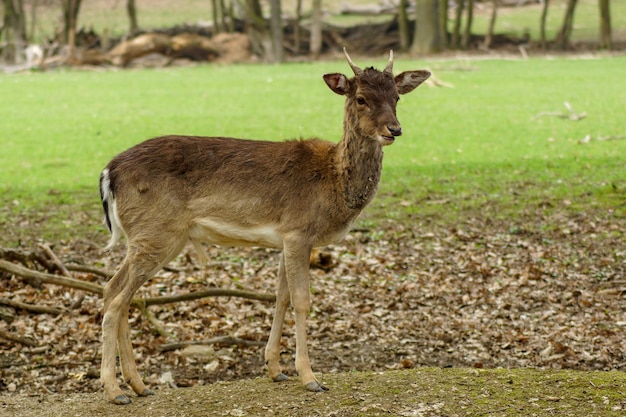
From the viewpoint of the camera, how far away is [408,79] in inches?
264

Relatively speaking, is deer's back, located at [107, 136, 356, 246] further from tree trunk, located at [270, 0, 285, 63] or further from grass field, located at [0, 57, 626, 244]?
tree trunk, located at [270, 0, 285, 63]

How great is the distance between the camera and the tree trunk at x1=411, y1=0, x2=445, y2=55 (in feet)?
138

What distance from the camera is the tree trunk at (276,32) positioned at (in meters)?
40.2

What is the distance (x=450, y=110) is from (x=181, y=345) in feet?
51.0

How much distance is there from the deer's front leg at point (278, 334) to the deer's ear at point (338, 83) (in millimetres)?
1203

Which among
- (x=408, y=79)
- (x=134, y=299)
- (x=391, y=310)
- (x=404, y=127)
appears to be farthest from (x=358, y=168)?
(x=404, y=127)

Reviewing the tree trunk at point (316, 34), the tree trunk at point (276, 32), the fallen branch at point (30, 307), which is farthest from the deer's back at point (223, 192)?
the tree trunk at point (316, 34)

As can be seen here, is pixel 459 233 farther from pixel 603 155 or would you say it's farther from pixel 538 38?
pixel 538 38

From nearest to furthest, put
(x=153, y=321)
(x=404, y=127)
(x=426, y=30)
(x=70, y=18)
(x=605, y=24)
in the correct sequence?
(x=153, y=321), (x=404, y=127), (x=605, y=24), (x=70, y=18), (x=426, y=30)

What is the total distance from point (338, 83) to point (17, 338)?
3.73 meters

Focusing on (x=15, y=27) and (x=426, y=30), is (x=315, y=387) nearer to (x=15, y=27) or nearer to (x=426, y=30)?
(x=426, y=30)

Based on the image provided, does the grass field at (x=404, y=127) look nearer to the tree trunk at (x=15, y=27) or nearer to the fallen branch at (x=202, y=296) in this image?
the fallen branch at (x=202, y=296)

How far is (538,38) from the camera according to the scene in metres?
48.9

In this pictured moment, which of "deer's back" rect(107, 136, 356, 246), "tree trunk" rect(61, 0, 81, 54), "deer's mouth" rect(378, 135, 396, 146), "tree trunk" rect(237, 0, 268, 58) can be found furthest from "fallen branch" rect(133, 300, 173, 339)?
"tree trunk" rect(237, 0, 268, 58)
